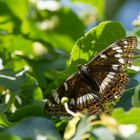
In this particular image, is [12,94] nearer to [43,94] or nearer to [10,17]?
[43,94]

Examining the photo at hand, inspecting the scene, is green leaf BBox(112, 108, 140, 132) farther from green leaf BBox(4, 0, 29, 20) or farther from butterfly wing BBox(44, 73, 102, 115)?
green leaf BBox(4, 0, 29, 20)

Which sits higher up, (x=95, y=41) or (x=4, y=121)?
(x=95, y=41)

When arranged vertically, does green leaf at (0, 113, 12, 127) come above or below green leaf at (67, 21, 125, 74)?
below

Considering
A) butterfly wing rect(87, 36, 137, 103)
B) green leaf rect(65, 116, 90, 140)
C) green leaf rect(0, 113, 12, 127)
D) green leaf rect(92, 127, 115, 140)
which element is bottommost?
green leaf rect(92, 127, 115, 140)

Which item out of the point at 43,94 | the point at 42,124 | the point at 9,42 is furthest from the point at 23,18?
the point at 42,124

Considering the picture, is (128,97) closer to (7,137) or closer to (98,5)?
(7,137)

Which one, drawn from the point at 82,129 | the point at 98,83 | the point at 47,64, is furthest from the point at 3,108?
the point at 47,64

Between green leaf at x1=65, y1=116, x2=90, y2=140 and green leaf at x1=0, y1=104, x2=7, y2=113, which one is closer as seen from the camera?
green leaf at x1=65, y1=116, x2=90, y2=140

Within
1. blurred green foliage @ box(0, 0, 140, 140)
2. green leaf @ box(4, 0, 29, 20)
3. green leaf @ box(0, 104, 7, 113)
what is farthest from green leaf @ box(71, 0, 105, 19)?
green leaf @ box(0, 104, 7, 113)

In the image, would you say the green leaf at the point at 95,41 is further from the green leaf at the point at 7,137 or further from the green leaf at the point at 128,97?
the green leaf at the point at 7,137
